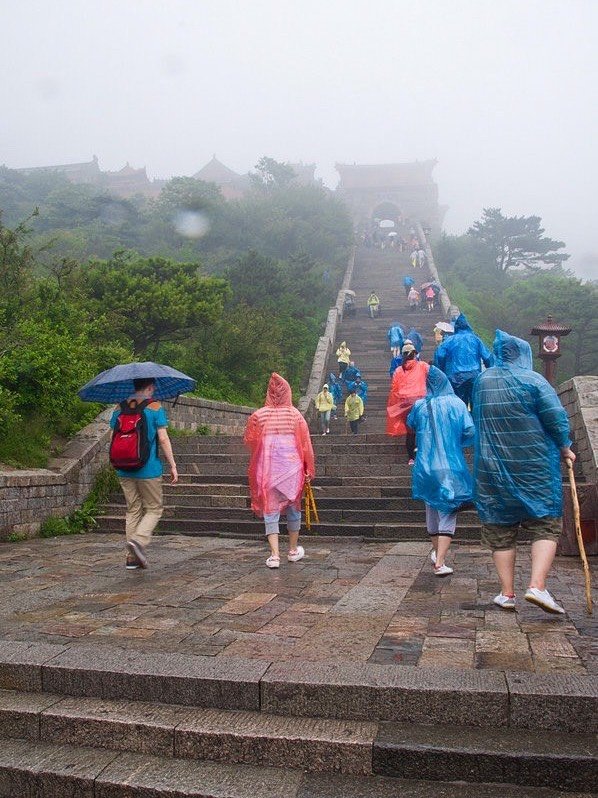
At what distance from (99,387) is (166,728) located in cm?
423

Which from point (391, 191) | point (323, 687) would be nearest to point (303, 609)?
point (323, 687)

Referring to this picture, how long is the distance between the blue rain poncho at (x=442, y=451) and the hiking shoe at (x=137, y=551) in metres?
2.31

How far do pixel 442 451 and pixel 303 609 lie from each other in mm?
1946

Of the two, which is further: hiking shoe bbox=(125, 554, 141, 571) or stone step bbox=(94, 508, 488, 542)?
stone step bbox=(94, 508, 488, 542)

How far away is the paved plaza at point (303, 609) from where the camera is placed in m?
3.55

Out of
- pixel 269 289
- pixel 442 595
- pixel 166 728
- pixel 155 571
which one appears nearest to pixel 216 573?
pixel 155 571

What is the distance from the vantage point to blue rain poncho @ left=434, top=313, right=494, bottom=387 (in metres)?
8.43

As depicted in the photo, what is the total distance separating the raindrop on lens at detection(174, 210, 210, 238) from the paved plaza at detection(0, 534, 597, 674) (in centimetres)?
3212

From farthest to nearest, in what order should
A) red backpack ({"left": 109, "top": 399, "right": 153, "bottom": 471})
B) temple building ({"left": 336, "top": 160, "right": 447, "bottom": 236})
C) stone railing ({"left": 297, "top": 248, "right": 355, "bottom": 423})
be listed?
temple building ({"left": 336, "top": 160, "right": 447, "bottom": 236})
stone railing ({"left": 297, "top": 248, "right": 355, "bottom": 423})
red backpack ({"left": 109, "top": 399, "right": 153, "bottom": 471})

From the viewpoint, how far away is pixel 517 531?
4.32 m

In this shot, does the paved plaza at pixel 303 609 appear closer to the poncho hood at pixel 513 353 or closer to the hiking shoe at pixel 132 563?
the hiking shoe at pixel 132 563

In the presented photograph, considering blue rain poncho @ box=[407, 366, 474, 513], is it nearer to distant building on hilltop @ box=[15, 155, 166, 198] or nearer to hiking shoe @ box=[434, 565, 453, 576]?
hiking shoe @ box=[434, 565, 453, 576]

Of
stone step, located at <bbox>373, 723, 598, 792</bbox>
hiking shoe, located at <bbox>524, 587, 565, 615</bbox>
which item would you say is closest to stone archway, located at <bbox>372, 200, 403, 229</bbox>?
hiking shoe, located at <bbox>524, 587, 565, 615</bbox>

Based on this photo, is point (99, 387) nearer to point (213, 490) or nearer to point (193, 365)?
point (213, 490)
